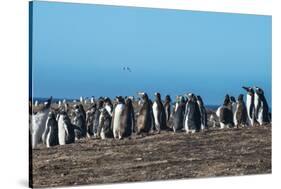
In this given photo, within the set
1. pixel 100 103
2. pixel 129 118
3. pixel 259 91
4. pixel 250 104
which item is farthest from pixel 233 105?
pixel 100 103

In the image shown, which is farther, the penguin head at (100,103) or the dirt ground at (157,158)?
the penguin head at (100,103)

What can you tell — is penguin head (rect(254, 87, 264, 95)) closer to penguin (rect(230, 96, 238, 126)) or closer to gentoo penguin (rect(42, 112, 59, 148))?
penguin (rect(230, 96, 238, 126))

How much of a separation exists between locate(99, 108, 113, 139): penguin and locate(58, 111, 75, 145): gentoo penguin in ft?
1.21

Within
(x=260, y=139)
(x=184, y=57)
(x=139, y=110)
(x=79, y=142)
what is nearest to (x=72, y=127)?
(x=79, y=142)

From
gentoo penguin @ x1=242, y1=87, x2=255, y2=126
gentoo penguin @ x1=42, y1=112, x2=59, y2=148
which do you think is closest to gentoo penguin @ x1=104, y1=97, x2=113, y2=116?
gentoo penguin @ x1=42, y1=112, x2=59, y2=148

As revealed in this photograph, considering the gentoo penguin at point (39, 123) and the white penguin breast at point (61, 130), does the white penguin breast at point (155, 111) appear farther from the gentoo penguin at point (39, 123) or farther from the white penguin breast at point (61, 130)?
the gentoo penguin at point (39, 123)

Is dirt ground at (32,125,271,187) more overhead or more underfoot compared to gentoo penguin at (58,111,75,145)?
more underfoot

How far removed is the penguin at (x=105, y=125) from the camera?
26.8 feet

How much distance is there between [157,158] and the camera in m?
8.33

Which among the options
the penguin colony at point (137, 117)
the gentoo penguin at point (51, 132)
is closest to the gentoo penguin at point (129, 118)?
the penguin colony at point (137, 117)

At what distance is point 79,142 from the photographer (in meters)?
7.96

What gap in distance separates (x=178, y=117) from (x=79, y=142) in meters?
1.34

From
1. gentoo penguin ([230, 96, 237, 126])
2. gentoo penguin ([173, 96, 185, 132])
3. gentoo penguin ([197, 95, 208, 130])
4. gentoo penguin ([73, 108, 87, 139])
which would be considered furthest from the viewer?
gentoo penguin ([230, 96, 237, 126])

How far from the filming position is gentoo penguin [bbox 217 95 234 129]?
8859mm
